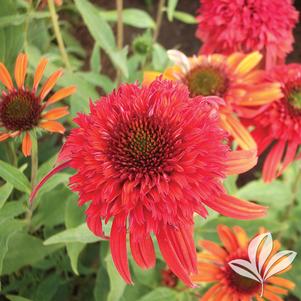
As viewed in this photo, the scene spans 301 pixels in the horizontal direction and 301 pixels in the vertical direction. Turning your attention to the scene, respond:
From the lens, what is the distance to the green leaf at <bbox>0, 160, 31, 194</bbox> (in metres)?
0.65

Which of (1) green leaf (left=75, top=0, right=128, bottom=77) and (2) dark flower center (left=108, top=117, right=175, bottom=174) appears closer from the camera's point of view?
(2) dark flower center (left=108, top=117, right=175, bottom=174)

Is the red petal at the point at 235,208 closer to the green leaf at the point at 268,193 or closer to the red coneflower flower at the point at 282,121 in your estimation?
the red coneflower flower at the point at 282,121

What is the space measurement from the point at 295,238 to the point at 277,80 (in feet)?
1.69

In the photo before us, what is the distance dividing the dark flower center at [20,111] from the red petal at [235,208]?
30 centimetres

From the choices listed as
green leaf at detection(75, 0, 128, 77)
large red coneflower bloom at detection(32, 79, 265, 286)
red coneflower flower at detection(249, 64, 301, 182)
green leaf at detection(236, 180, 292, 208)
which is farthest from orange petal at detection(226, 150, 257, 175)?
green leaf at detection(236, 180, 292, 208)

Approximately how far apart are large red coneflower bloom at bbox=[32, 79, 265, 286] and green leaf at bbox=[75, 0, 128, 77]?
0.34m

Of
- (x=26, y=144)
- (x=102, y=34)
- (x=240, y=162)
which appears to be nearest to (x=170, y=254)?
(x=240, y=162)

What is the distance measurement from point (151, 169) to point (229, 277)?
253 mm

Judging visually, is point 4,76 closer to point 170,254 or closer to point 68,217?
point 68,217

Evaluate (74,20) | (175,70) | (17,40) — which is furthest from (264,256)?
(74,20)

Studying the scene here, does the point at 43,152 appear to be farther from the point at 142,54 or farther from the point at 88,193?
the point at 88,193

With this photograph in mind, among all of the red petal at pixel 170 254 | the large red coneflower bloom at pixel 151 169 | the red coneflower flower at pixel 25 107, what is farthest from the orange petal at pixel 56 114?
the red petal at pixel 170 254

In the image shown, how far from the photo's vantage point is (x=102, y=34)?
879 mm

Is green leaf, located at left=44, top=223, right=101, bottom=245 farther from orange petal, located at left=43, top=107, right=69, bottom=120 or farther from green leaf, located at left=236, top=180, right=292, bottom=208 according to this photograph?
green leaf, located at left=236, top=180, right=292, bottom=208
